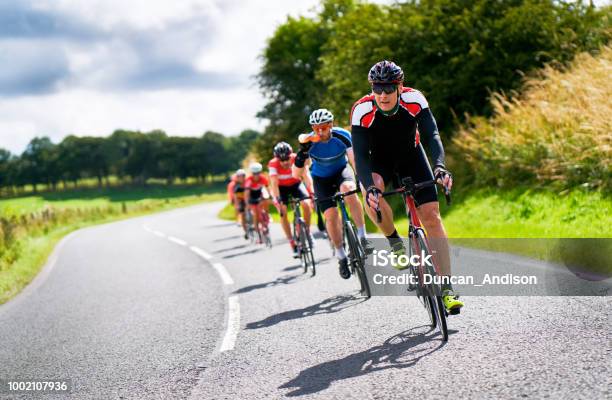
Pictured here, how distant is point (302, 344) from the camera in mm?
5074

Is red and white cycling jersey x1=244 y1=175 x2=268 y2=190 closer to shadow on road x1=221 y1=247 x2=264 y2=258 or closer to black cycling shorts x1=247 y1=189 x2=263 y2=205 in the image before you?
black cycling shorts x1=247 y1=189 x2=263 y2=205

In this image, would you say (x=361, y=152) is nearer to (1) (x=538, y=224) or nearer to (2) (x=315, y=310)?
(2) (x=315, y=310)

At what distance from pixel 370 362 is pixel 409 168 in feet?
6.14

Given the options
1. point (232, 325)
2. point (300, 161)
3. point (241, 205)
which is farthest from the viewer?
point (241, 205)

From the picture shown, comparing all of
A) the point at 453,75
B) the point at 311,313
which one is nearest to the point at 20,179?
the point at 453,75

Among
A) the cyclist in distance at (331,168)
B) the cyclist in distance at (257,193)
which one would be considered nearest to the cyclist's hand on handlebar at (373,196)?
the cyclist in distance at (331,168)

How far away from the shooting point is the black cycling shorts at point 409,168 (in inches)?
207

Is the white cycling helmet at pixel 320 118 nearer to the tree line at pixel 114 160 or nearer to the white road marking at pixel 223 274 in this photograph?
the white road marking at pixel 223 274

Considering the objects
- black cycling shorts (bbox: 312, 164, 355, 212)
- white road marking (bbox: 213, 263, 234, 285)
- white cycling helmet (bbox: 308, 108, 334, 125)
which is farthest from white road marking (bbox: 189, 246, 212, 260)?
white cycling helmet (bbox: 308, 108, 334, 125)

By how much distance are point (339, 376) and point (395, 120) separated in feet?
7.38

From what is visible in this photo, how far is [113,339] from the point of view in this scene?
6184mm

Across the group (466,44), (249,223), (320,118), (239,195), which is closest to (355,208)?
(320,118)

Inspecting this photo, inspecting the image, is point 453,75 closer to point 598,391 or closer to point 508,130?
point 508,130

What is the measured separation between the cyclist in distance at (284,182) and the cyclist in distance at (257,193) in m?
2.90
